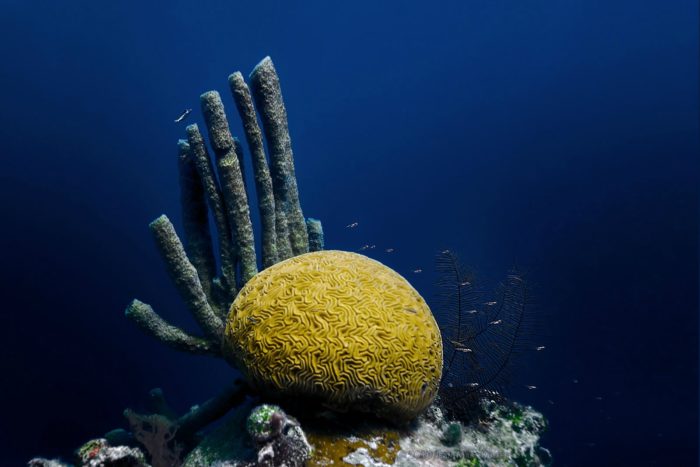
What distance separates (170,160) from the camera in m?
14.0

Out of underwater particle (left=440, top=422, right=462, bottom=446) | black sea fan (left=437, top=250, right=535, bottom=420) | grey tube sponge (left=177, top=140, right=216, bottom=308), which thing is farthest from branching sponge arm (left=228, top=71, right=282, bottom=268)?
underwater particle (left=440, top=422, right=462, bottom=446)

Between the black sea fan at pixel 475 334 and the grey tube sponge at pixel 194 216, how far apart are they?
301cm

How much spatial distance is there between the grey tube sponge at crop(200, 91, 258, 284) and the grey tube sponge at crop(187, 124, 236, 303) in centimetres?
13

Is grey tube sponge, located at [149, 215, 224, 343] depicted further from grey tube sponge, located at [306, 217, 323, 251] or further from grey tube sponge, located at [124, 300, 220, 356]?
grey tube sponge, located at [306, 217, 323, 251]

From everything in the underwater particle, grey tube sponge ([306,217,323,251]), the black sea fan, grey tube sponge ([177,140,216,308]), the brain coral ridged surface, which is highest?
grey tube sponge ([177,140,216,308])

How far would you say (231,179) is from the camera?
4.86 m

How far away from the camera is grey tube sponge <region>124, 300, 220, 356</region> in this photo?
4.66 meters

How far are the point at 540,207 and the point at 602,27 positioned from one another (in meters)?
8.87

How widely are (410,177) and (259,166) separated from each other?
68.0 feet

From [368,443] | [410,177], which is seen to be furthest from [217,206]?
[410,177]

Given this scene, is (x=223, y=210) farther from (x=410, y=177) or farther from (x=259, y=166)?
(x=410, y=177)

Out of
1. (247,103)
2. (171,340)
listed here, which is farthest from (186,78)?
(171,340)

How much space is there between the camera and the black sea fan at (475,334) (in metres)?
5.11

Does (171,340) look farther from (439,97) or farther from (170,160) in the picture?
(439,97)
